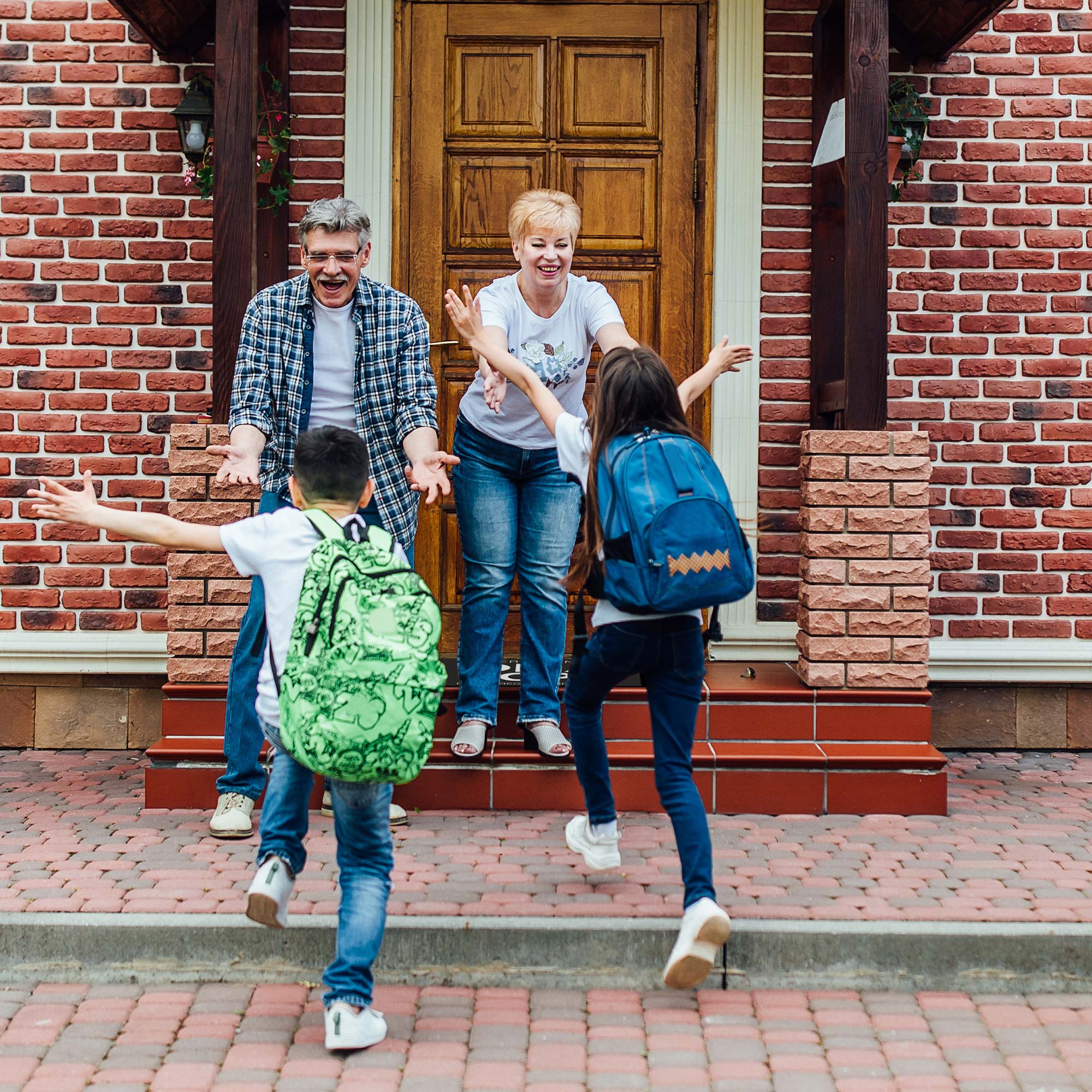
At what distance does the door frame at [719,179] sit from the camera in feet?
19.7

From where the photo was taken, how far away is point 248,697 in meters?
4.52

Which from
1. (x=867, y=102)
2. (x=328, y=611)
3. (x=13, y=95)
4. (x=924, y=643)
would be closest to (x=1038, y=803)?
(x=924, y=643)

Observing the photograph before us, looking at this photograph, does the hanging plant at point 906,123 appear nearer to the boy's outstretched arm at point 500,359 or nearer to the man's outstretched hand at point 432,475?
the boy's outstretched arm at point 500,359

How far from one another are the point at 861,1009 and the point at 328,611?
1.77 meters

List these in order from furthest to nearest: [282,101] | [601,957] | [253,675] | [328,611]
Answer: [282,101] < [253,675] < [601,957] < [328,611]

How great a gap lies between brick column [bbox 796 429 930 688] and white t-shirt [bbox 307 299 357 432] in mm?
1832

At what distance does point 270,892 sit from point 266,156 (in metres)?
3.77

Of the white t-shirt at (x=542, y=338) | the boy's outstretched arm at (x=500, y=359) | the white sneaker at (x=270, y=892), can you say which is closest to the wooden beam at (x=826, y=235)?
the white t-shirt at (x=542, y=338)

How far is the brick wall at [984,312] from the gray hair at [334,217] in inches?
95.6

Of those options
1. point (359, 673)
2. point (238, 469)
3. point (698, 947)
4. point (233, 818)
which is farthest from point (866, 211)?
point (233, 818)

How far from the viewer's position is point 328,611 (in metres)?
3.02

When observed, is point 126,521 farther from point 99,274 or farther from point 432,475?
point 99,274

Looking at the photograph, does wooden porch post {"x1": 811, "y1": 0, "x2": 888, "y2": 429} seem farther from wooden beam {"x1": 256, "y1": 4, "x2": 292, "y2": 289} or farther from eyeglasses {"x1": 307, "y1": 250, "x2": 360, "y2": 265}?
wooden beam {"x1": 256, "y1": 4, "x2": 292, "y2": 289}

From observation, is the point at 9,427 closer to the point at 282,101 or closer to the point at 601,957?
the point at 282,101
